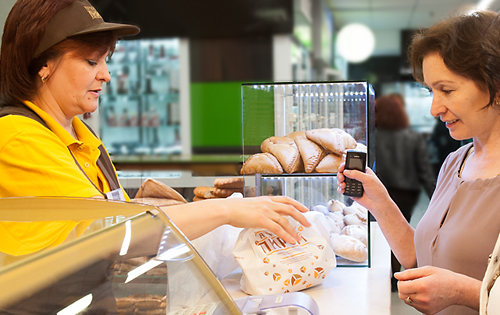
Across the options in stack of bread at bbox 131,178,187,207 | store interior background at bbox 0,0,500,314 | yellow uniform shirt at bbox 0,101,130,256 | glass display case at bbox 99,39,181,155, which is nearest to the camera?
yellow uniform shirt at bbox 0,101,130,256

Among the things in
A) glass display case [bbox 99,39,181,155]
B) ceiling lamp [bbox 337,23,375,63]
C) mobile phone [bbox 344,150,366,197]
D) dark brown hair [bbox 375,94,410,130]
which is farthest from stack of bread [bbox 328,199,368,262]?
glass display case [bbox 99,39,181,155]

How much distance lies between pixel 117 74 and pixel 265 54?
1829 millimetres

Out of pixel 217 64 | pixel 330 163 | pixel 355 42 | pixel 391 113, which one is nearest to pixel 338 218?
pixel 330 163

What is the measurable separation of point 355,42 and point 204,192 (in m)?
3.02

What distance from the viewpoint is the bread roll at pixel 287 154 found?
129 cm

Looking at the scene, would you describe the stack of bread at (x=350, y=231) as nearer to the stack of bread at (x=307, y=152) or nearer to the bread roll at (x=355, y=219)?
the bread roll at (x=355, y=219)

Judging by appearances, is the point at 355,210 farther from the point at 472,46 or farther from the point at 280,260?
the point at 472,46

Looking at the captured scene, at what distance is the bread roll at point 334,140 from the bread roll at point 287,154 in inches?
2.6

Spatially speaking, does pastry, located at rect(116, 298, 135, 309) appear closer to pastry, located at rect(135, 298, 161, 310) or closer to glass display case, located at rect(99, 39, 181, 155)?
pastry, located at rect(135, 298, 161, 310)

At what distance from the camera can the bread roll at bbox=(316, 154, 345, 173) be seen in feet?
4.18

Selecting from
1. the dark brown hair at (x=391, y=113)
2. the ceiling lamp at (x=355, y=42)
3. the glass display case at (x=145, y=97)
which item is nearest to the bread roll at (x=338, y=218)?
the dark brown hair at (x=391, y=113)

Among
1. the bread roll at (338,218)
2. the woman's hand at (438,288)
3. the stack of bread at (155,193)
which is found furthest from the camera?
the stack of bread at (155,193)

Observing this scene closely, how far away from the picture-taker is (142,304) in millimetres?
455

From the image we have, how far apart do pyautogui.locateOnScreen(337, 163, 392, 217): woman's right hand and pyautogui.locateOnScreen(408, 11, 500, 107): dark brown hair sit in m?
0.36
